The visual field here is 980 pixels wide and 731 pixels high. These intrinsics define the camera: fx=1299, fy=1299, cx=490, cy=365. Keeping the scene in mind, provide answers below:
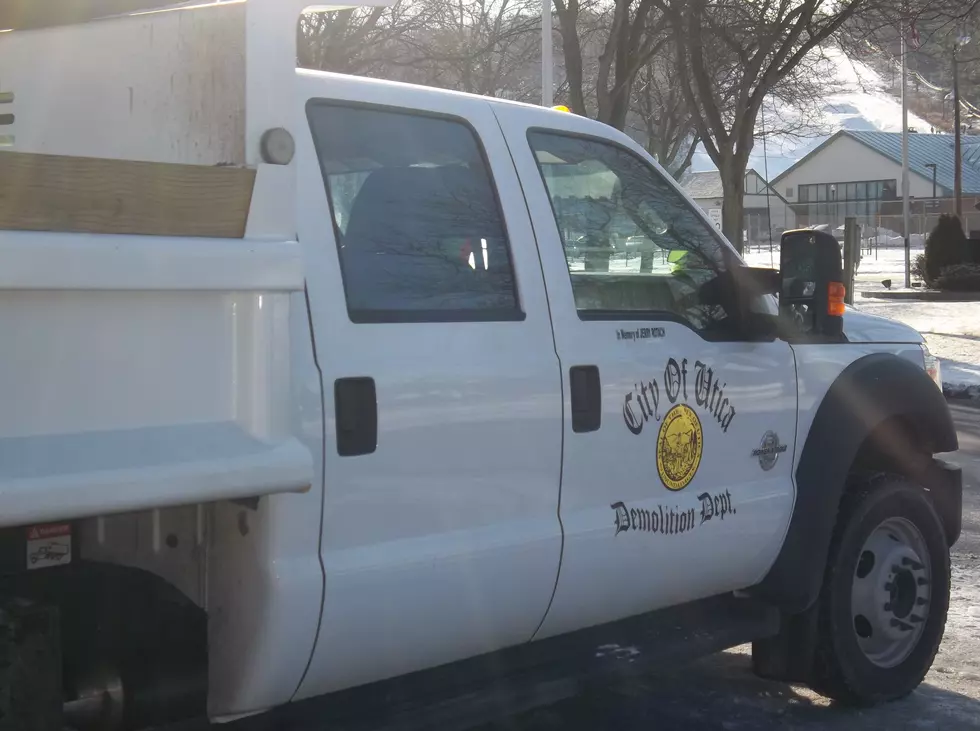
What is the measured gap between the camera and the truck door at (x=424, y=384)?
321 centimetres

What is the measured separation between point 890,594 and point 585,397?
191 centimetres

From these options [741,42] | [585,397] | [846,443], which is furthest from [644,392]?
[741,42]

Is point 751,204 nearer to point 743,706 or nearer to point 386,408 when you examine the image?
point 743,706

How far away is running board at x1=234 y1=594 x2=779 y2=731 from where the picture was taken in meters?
3.39

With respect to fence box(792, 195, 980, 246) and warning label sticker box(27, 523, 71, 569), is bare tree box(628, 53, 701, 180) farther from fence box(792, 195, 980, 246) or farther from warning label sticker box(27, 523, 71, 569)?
warning label sticker box(27, 523, 71, 569)

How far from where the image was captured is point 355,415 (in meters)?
3.19

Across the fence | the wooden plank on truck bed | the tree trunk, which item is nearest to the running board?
the wooden plank on truck bed

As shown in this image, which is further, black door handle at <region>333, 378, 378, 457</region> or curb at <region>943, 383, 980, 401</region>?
curb at <region>943, 383, 980, 401</region>

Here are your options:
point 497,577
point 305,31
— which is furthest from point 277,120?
point 305,31

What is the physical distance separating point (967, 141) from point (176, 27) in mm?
85496

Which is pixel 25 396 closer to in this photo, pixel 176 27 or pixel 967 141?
pixel 176 27

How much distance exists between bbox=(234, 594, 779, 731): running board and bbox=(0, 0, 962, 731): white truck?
1 centimetres

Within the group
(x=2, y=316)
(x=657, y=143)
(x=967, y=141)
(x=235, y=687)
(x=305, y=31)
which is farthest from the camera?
(x=967, y=141)

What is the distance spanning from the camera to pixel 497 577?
3574 millimetres
